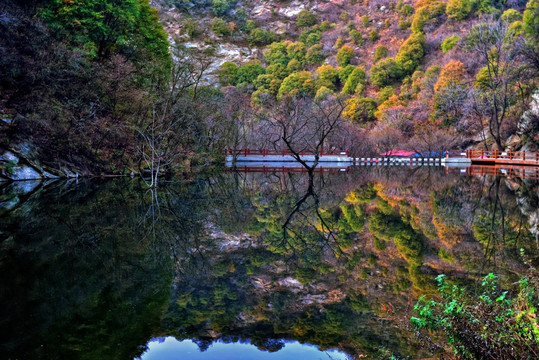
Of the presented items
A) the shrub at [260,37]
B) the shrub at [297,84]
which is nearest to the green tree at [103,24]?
the shrub at [297,84]

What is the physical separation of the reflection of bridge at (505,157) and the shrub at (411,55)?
23687 mm

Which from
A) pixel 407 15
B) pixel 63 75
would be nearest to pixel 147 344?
pixel 63 75

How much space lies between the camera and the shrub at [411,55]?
60.6m

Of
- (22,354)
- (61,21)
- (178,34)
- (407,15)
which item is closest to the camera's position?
(22,354)

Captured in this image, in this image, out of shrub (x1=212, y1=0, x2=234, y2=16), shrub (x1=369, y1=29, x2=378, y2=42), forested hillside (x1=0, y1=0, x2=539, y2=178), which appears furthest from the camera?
shrub (x1=212, y1=0, x2=234, y2=16)

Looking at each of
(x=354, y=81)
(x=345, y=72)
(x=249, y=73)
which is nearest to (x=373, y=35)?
(x=345, y=72)

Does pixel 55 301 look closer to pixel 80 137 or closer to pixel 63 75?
pixel 80 137

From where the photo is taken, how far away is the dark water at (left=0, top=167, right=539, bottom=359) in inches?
166

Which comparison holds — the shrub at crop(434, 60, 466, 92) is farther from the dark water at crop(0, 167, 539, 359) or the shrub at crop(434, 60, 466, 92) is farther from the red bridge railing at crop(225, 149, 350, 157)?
the dark water at crop(0, 167, 539, 359)

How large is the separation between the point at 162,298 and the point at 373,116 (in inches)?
2152

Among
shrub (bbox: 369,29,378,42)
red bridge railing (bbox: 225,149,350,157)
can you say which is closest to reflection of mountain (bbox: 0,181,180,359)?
red bridge railing (bbox: 225,149,350,157)

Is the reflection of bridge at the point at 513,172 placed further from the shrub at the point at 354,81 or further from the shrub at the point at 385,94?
the shrub at the point at 354,81

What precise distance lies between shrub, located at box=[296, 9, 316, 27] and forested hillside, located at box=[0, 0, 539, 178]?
0.58m

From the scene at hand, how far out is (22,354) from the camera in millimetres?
3750
